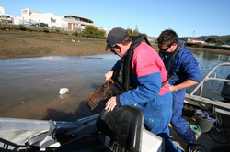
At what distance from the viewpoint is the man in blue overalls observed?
3.83m

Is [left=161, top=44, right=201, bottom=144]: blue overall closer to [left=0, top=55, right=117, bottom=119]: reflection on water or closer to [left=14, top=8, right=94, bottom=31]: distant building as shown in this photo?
[left=0, top=55, right=117, bottom=119]: reflection on water

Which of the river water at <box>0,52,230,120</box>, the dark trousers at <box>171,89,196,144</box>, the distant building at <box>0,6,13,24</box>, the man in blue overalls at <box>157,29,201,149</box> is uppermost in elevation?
the distant building at <box>0,6,13,24</box>

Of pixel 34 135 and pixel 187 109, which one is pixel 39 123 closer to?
pixel 34 135

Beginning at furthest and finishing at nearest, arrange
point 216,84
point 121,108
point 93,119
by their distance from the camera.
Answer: point 216,84, point 93,119, point 121,108

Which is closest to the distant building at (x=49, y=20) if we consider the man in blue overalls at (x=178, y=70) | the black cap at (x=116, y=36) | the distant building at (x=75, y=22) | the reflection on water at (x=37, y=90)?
the distant building at (x=75, y=22)

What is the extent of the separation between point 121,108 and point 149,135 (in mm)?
422

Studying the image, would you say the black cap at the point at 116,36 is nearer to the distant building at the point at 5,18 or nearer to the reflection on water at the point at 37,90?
the reflection on water at the point at 37,90

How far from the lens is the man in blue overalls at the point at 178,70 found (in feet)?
12.6

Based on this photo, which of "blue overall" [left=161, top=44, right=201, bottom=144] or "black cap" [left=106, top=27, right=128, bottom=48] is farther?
"blue overall" [left=161, top=44, right=201, bottom=144]

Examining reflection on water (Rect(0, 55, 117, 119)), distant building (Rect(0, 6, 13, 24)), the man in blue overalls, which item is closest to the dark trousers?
the man in blue overalls

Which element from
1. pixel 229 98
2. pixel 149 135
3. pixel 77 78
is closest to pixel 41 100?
pixel 77 78

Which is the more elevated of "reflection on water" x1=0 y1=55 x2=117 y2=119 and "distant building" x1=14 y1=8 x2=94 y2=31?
"distant building" x1=14 y1=8 x2=94 y2=31

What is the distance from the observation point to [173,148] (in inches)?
129

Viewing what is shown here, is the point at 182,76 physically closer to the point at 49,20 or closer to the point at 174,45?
the point at 174,45
